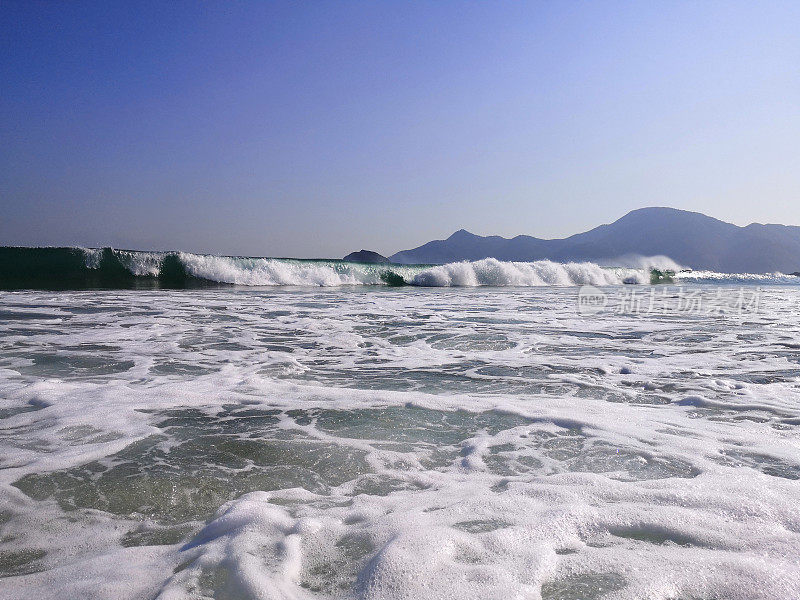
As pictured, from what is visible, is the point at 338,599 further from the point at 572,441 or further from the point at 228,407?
the point at 228,407

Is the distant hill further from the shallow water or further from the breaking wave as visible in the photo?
the shallow water

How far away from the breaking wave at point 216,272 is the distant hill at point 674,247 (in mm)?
60536

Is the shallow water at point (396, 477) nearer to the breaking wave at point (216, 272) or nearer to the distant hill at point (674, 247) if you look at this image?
the breaking wave at point (216, 272)

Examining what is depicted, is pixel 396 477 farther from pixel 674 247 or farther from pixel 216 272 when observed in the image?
pixel 674 247

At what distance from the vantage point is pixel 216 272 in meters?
21.2

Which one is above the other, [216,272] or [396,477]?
[216,272]

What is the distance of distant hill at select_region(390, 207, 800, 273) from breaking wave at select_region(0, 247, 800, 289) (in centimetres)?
6054

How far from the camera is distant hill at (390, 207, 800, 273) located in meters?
95.3

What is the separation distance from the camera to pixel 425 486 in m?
1.95

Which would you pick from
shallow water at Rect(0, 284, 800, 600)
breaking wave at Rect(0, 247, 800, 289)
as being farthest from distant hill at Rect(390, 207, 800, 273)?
shallow water at Rect(0, 284, 800, 600)

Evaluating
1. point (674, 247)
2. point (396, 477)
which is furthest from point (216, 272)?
point (674, 247)

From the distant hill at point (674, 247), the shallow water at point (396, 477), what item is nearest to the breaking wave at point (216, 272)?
the shallow water at point (396, 477)

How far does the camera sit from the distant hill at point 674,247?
9531cm

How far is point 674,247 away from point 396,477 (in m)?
129
